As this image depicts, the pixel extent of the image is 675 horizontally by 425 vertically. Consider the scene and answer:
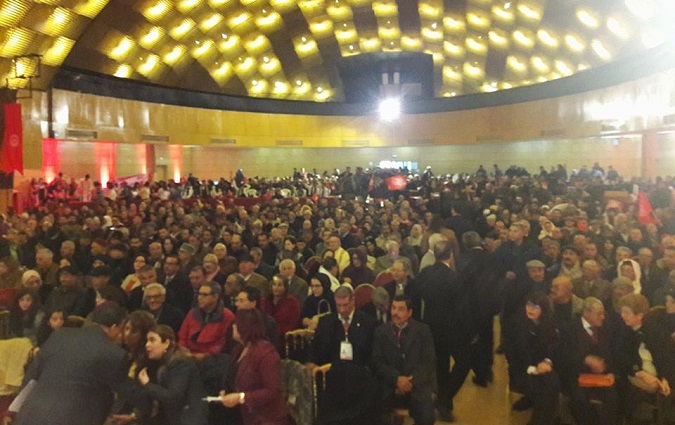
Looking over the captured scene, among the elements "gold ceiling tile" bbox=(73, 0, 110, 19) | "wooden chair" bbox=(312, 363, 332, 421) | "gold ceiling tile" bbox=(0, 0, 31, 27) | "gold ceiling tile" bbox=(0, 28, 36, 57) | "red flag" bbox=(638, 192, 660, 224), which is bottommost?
"wooden chair" bbox=(312, 363, 332, 421)

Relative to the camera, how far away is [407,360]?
15.6 feet

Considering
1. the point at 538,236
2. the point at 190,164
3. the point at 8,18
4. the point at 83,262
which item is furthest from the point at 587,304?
the point at 190,164

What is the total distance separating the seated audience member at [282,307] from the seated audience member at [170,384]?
1705 mm

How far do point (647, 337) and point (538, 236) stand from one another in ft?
15.2

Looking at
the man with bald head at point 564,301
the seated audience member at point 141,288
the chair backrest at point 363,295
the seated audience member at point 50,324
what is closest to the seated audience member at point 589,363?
the man with bald head at point 564,301

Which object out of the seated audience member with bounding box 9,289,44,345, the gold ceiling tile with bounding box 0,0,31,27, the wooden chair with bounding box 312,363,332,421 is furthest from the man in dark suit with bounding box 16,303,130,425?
the gold ceiling tile with bounding box 0,0,31,27

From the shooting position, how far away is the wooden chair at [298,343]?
17.7 ft

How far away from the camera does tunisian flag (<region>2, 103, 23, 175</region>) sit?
1809cm

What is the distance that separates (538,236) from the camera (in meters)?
9.39

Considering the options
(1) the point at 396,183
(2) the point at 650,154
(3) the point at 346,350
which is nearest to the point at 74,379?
(3) the point at 346,350

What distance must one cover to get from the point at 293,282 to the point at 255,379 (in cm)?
245

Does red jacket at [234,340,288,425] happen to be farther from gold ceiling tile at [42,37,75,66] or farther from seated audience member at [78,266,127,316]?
gold ceiling tile at [42,37,75,66]

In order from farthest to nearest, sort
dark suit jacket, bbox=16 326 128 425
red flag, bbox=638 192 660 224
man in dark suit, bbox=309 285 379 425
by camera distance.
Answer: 1. red flag, bbox=638 192 660 224
2. man in dark suit, bbox=309 285 379 425
3. dark suit jacket, bbox=16 326 128 425

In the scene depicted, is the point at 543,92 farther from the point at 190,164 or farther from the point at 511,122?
the point at 190,164
